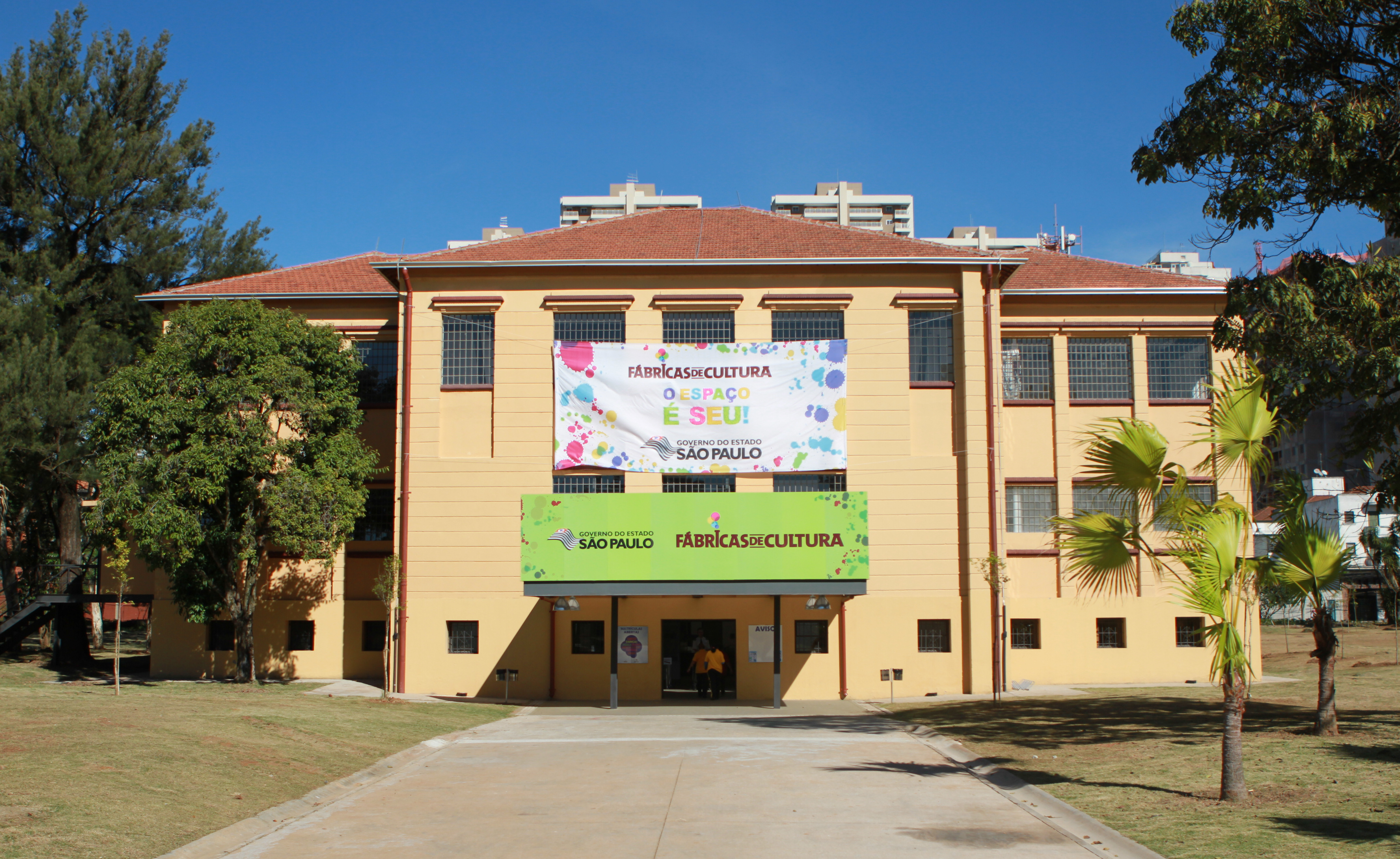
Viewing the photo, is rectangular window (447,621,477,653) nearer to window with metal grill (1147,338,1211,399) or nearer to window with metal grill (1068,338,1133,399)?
window with metal grill (1068,338,1133,399)

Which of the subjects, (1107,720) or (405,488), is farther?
(405,488)

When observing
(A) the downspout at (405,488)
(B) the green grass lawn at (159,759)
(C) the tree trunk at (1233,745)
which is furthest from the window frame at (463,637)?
(C) the tree trunk at (1233,745)

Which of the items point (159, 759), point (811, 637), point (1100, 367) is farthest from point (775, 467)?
point (159, 759)

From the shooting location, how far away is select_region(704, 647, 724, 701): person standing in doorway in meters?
28.2

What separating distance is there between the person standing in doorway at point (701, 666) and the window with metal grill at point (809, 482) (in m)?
4.74

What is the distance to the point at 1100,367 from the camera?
3175 centimetres

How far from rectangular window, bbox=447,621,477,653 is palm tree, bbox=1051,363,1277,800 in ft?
64.9

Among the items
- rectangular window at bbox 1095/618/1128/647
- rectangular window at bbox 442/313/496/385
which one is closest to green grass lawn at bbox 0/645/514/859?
rectangular window at bbox 442/313/496/385

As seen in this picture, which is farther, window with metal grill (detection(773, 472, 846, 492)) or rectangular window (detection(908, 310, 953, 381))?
rectangular window (detection(908, 310, 953, 381))

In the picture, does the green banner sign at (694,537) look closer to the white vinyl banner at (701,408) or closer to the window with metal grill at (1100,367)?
the white vinyl banner at (701,408)

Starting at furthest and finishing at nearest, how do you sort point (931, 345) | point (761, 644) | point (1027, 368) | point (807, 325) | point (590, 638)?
point (1027, 368), point (931, 345), point (807, 325), point (590, 638), point (761, 644)

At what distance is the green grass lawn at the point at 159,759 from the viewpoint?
1002 cm

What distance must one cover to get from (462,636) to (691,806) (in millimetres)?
18116

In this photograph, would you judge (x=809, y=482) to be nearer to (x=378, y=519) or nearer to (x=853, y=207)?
(x=378, y=519)
